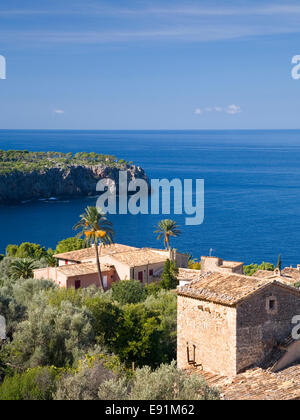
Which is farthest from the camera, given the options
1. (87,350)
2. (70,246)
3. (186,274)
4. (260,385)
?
(70,246)

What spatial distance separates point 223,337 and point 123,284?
1980 cm

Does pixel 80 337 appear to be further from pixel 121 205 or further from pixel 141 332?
pixel 121 205

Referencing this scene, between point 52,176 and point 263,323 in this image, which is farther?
point 52,176

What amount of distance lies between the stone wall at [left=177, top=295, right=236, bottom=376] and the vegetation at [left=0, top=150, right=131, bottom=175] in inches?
5312

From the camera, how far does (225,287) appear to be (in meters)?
17.2

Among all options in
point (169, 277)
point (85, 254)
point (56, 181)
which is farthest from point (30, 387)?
point (56, 181)

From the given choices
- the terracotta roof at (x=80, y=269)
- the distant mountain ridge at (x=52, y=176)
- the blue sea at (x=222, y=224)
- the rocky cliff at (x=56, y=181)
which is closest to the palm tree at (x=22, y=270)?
the terracotta roof at (x=80, y=269)

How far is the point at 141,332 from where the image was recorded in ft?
74.7

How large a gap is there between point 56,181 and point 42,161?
17.3 metres

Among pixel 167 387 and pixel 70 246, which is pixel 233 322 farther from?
pixel 70 246

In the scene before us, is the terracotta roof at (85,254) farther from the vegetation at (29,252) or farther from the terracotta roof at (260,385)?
the terracotta roof at (260,385)

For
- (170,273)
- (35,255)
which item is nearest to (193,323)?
(170,273)

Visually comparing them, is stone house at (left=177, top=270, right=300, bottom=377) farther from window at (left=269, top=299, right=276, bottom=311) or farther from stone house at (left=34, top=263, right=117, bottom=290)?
stone house at (left=34, top=263, right=117, bottom=290)
